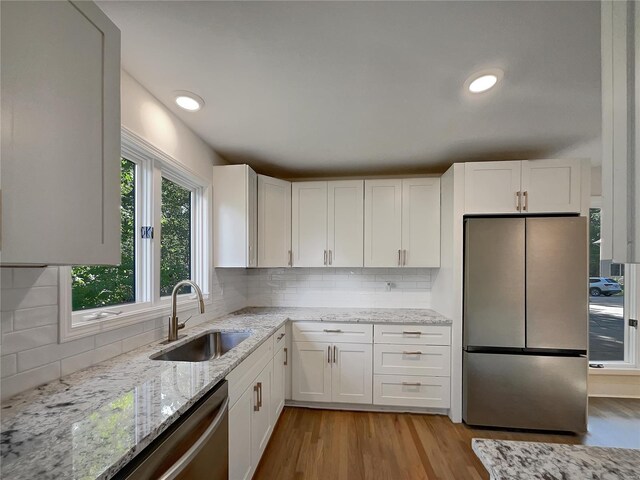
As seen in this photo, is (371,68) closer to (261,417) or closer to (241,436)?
(241,436)

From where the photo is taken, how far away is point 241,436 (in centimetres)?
150

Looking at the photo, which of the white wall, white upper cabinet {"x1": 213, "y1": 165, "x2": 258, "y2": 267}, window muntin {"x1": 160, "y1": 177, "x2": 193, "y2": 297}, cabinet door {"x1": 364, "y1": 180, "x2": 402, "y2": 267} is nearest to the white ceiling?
the white wall

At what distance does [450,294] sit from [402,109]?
65.1 inches

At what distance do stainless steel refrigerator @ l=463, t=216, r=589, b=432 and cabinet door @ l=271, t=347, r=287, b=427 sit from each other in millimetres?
1601

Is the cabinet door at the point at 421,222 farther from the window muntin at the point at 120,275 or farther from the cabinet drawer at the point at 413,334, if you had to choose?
the window muntin at the point at 120,275

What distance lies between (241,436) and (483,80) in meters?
2.36

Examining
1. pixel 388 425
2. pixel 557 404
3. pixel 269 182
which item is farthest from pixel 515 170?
pixel 388 425

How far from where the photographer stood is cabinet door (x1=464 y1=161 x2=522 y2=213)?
93.7 inches

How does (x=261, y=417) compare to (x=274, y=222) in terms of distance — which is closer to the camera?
(x=261, y=417)

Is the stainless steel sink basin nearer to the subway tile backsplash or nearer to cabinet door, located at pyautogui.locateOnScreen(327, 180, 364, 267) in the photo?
the subway tile backsplash

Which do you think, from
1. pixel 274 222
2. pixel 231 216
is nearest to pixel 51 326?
pixel 231 216

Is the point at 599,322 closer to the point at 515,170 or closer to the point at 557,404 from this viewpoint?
the point at 557,404

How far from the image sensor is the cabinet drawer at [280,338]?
2246 mm

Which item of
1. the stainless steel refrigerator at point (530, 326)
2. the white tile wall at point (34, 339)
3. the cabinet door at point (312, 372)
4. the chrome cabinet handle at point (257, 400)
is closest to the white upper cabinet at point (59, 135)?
the white tile wall at point (34, 339)
